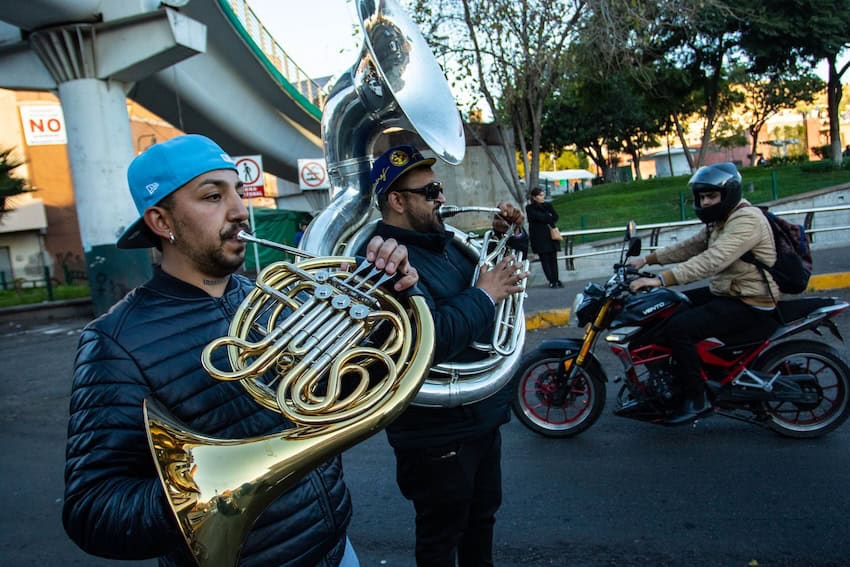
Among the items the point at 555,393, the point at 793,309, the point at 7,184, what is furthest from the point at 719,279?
the point at 7,184

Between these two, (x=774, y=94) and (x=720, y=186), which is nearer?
(x=720, y=186)

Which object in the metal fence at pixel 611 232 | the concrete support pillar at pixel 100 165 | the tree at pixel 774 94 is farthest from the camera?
the tree at pixel 774 94

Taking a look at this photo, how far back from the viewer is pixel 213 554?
1.17 meters

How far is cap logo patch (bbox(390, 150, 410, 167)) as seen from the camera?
7.73 feet

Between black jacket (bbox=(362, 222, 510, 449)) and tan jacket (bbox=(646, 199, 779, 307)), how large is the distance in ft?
6.05

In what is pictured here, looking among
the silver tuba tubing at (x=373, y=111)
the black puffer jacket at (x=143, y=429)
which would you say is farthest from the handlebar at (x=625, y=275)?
the black puffer jacket at (x=143, y=429)

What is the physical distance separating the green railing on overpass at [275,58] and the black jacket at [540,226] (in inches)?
238

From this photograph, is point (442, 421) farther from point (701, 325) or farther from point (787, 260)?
point (787, 260)

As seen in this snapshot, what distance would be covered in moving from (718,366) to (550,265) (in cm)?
657

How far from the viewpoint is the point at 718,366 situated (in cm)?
394

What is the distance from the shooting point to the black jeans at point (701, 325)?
381 cm

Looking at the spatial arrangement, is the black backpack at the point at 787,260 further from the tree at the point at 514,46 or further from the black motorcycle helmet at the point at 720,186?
the tree at the point at 514,46

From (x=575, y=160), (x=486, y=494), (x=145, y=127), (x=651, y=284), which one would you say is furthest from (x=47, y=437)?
(x=575, y=160)

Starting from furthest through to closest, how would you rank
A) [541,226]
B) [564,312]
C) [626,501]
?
1. [541,226]
2. [564,312]
3. [626,501]
